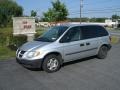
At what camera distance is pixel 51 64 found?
7602 millimetres

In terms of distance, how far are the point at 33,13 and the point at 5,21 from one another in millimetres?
32607

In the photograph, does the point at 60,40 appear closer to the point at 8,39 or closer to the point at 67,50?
the point at 67,50

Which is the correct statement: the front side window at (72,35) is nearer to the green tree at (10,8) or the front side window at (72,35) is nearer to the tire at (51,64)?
the tire at (51,64)

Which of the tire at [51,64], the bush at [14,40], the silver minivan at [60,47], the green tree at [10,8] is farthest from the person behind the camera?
the green tree at [10,8]

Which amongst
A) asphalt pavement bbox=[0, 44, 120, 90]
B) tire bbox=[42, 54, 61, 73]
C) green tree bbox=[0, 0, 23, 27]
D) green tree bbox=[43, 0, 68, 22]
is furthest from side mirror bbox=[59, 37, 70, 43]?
green tree bbox=[0, 0, 23, 27]

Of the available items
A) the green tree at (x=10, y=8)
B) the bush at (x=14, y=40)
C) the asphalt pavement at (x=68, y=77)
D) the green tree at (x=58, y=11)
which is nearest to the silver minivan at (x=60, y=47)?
A: the asphalt pavement at (x=68, y=77)

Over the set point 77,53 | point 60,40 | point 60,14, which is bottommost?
point 77,53

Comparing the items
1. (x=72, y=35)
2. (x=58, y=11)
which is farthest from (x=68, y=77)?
(x=58, y=11)

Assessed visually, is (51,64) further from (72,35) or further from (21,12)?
(21,12)

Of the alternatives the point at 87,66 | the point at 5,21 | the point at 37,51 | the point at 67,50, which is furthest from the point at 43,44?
the point at 5,21

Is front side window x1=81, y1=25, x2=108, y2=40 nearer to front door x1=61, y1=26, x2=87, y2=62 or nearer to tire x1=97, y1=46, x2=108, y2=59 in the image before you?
front door x1=61, y1=26, x2=87, y2=62

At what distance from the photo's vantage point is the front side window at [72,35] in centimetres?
794

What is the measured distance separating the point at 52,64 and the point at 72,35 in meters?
1.43

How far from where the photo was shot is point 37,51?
23.7 feet
